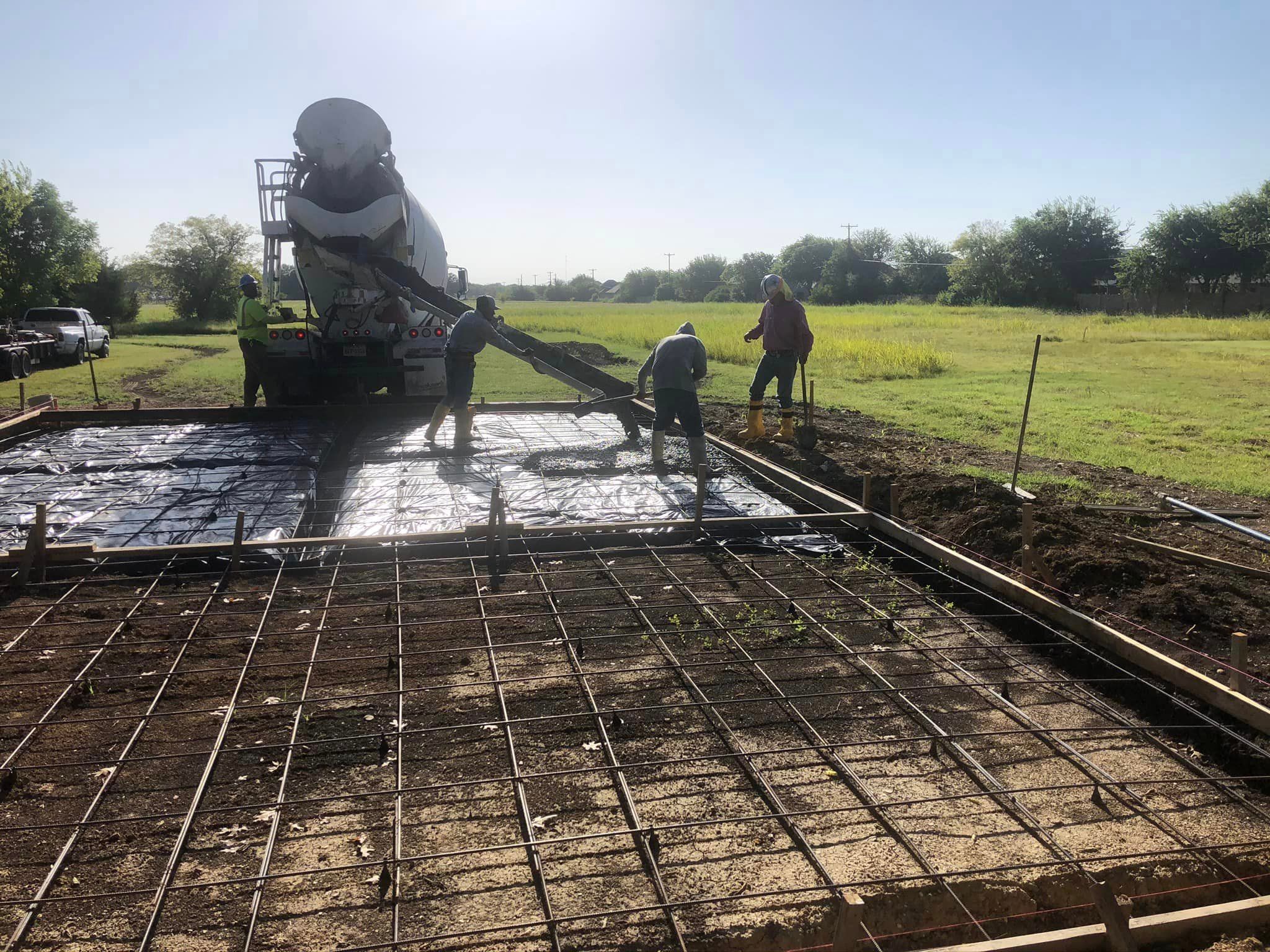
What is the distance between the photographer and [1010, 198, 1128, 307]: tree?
49.9 m

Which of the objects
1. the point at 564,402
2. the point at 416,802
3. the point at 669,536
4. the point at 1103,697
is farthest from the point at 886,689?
the point at 564,402

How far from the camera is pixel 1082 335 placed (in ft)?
77.4

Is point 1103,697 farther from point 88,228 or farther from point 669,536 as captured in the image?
point 88,228

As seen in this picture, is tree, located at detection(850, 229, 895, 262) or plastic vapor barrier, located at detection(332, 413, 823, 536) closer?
plastic vapor barrier, located at detection(332, 413, 823, 536)

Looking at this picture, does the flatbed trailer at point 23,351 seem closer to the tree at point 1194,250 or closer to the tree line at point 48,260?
the tree line at point 48,260

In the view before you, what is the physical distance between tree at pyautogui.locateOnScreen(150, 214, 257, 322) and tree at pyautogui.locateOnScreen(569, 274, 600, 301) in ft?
180

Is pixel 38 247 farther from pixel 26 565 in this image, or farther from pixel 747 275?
pixel 747 275

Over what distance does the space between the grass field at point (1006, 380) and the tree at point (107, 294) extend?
352 inches

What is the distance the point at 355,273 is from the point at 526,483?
179 inches

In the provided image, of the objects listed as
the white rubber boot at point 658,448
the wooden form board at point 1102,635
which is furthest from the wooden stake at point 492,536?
the white rubber boot at point 658,448

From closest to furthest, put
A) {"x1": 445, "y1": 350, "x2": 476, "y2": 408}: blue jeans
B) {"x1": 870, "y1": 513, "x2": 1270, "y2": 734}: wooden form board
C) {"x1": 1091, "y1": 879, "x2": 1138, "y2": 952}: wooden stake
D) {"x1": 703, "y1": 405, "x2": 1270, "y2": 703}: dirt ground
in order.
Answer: {"x1": 1091, "y1": 879, "x2": 1138, "y2": 952}: wooden stake
{"x1": 870, "y1": 513, "x2": 1270, "y2": 734}: wooden form board
{"x1": 703, "y1": 405, "x2": 1270, "y2": 703}: dirt ground
{"x1": 445, "y1": 350, "x2": 476, "y2": 408}: blue jeans

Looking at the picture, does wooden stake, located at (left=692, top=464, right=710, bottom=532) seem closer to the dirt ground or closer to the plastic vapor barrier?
the plastic vapor barrier

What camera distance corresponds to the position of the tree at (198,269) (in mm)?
41812

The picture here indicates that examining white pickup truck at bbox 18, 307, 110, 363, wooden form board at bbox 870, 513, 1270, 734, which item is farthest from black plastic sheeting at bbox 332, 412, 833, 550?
white pickup truck at bbox 18, 307, 110, 363
